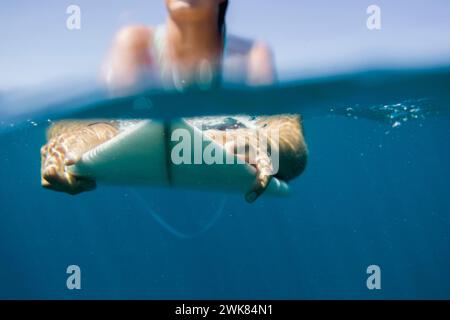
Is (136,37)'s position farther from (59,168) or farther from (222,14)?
(59,168)

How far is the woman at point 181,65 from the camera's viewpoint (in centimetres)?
455

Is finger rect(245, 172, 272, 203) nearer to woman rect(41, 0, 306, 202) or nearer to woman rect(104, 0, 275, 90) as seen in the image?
woman rect(41, 0, 306, 202)

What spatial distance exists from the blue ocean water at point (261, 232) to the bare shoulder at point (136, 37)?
2083 centimetres

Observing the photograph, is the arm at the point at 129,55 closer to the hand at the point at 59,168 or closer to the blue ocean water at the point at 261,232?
the hand at the point at 59,168

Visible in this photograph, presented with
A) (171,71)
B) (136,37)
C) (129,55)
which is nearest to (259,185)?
(171,71)

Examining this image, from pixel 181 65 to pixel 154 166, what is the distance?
1608 mm

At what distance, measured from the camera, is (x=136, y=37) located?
17.1 feet

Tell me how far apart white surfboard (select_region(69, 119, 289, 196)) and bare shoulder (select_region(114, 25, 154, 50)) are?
1.04 m

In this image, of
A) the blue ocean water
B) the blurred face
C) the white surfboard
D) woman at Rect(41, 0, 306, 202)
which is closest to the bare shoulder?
woman at Rect(41, 0, 306, 202)

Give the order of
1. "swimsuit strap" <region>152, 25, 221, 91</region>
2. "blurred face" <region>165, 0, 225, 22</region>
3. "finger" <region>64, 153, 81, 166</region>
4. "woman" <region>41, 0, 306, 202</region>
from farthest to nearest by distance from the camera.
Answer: "finger" <region>64, 153, 81, 166</region>, "swimsuit strap" <region>152, 25, 221, 91</region>, "woman" <region>41, 0, 306, 202</region>, "blurred face" <region>165, 0, 225, 22</region>

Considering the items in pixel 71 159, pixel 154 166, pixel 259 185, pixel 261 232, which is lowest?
pixel 259 185

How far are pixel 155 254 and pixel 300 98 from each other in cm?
4971

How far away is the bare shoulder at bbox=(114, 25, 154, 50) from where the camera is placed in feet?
16.9
